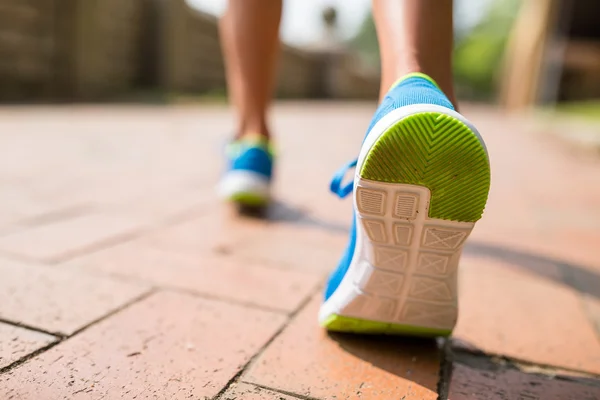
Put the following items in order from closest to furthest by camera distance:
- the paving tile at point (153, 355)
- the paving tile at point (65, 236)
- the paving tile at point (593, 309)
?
the paving tile at point (153, 355) → the paving tile at point (593, 309) → the paving tile at point (65, 236)

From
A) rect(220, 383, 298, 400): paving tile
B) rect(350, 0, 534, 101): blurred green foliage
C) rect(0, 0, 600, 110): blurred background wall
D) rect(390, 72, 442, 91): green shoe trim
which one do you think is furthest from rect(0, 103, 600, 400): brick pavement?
rect(350, 0, 534, 101): blurred green foliage

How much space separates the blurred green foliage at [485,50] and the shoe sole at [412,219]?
38.7 meters

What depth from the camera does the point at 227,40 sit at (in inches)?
64.9

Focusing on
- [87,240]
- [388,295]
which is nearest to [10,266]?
[87,240]

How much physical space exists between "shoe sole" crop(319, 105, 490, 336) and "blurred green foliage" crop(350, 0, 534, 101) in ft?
127

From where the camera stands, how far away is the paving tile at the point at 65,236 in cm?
125

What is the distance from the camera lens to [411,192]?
750 mm

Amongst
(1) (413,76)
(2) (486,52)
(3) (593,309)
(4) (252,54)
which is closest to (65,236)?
(4) (252,54)

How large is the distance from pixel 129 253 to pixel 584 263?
1.13 metres

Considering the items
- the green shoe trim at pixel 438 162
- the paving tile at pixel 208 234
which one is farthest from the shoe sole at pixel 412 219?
the paving tile at pixel 208 234

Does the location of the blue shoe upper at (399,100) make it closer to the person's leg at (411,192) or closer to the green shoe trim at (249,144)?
the person's leg at (411,192)

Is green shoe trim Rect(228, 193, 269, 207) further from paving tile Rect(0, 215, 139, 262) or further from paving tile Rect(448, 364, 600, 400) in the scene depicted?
paving tile Rect(448, 364, 600, 400)

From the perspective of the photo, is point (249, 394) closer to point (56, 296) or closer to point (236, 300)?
point (236, 300)

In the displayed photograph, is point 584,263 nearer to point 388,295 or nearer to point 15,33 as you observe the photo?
point 388,295
